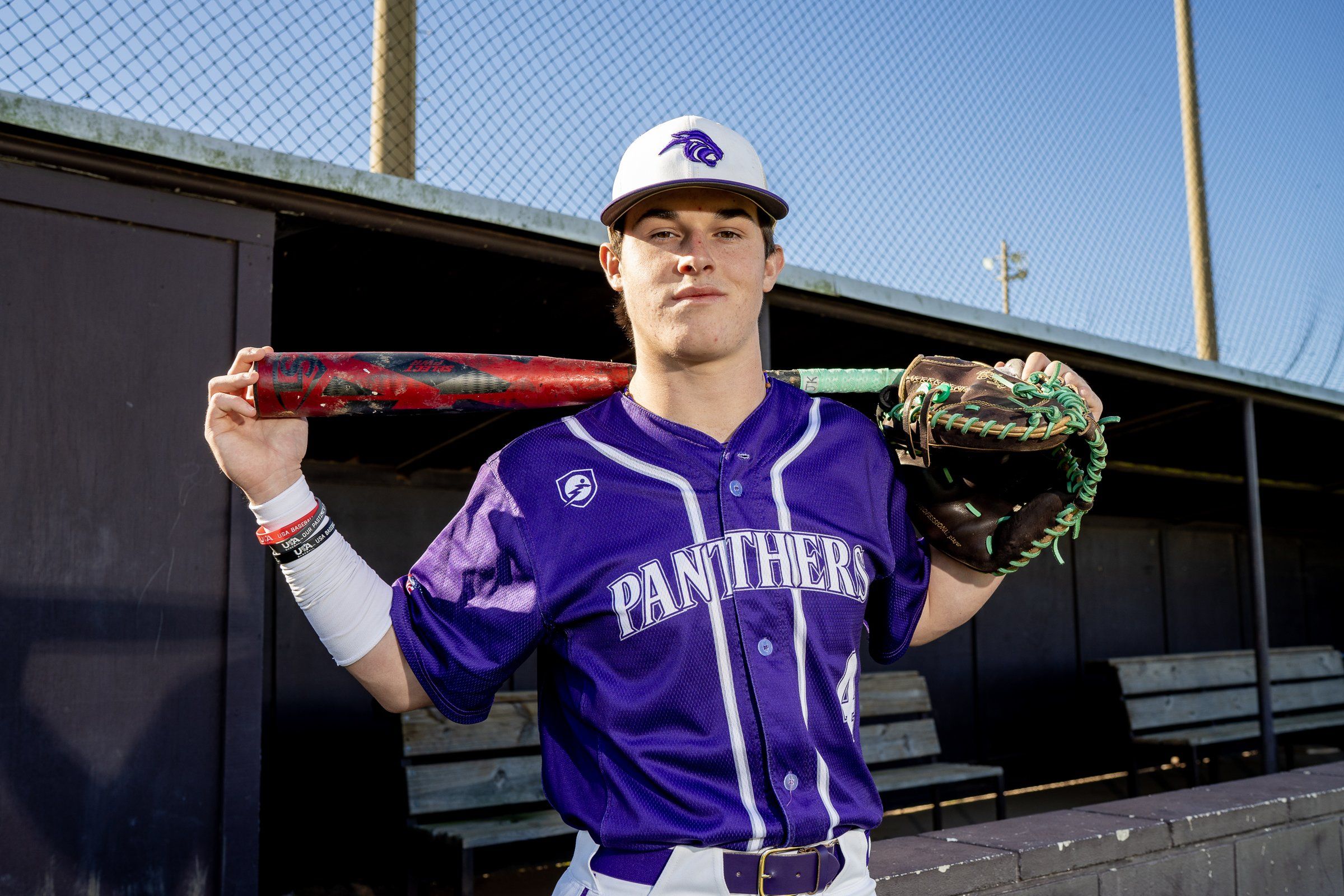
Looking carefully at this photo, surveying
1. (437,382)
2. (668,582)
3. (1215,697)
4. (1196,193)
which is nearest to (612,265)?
(437,382)

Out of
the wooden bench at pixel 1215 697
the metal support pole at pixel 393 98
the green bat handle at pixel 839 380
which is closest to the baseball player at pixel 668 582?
the green bat handle at pixel 839 380

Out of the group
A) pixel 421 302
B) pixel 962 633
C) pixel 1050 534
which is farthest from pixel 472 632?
pixel 962 633

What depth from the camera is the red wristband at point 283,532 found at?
4.90 feet

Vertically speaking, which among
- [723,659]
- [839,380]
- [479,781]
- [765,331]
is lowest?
[479,781]

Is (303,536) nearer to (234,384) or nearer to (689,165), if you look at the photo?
(234,384)

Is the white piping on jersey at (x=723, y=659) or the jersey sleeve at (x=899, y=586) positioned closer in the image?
the white piping on jersey at (x=723, y=659)

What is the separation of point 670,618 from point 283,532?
582 mm

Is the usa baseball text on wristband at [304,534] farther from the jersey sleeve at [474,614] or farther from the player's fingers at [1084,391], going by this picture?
the player's fingers at [1084,391]

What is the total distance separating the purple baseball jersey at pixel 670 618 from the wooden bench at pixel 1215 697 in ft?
16.7

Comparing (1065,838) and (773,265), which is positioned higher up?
(773,265)

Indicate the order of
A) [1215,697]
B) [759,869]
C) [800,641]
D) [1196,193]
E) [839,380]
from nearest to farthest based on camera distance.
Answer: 1. [759,869]
2. [800,641]
3. [839,380]
4. [1215,697]
5. [1196,193]

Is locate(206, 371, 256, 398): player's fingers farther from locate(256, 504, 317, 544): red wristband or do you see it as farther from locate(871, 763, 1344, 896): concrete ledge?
locate(871, 763, 1344, 896): concrete ledge

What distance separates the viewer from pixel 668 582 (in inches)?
59.2

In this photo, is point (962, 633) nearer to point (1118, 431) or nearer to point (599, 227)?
point (1118, 431)
